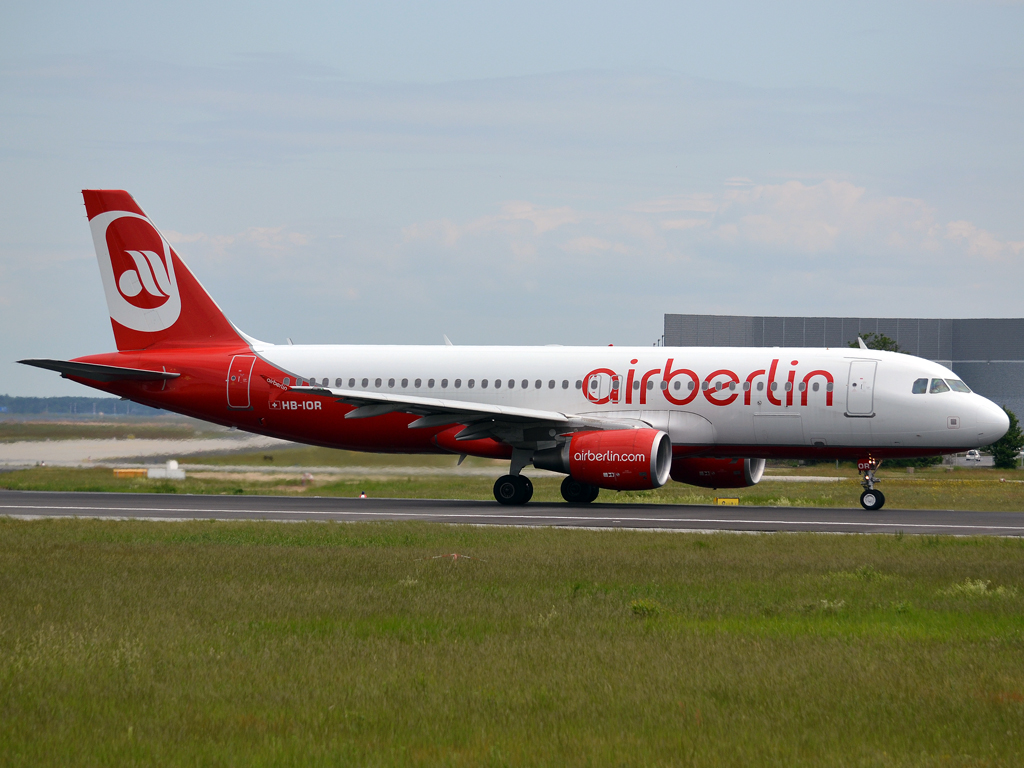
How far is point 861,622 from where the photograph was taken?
37.8ft

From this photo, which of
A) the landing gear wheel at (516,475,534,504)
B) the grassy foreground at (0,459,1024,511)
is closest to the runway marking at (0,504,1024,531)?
the landing gear wheel at (516,475,534,504)

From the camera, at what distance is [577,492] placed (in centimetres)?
3034

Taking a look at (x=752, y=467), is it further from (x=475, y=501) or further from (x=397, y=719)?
(x=397, y=719)

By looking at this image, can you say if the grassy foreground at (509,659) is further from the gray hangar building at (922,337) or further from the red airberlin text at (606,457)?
the gray hangar building at (922,337)

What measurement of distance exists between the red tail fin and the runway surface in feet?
15.9

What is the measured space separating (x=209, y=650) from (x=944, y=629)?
6772 mm

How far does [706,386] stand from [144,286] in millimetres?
16139

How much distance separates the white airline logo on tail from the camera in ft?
109

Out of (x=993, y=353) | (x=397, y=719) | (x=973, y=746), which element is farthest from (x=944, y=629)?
(x=993, y=353)

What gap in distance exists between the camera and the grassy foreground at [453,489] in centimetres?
3188

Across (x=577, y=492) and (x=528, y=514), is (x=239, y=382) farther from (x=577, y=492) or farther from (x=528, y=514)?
(x=528, y=514)

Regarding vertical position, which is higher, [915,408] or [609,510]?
[915,408]

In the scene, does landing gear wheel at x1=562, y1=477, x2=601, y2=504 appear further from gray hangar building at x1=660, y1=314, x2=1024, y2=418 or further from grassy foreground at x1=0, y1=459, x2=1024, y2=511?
gray hangar building at x1=660, y1=314, x2=1024, y2=418

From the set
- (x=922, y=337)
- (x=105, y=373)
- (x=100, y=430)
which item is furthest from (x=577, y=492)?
(x=922, y=337)
